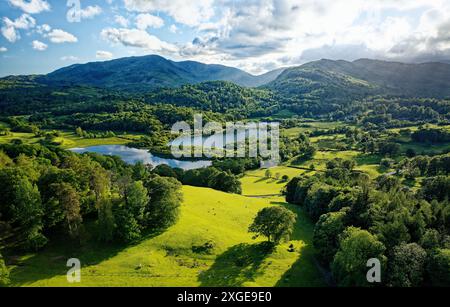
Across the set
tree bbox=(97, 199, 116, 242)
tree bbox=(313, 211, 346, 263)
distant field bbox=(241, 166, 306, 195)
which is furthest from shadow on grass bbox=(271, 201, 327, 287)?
distant field bbox=(241, 166, 306, 195)

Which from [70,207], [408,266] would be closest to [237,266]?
[408,266]

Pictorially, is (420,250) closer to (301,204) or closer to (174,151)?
(301,204)

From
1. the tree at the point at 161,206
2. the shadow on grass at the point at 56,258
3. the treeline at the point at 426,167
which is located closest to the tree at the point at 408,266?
the tree at the point at 161,206

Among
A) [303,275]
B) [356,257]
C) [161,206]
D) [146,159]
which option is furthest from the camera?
[146,159]

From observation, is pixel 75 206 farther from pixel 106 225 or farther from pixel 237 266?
pixel 237 266

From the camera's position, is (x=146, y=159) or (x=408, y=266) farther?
(x=146, y=159)
